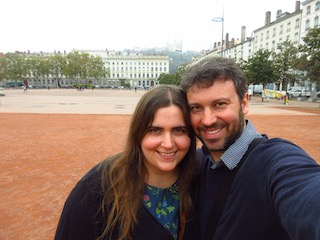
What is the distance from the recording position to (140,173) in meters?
1.70

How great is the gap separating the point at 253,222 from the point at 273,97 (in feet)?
134

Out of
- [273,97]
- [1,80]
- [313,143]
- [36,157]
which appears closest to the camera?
[36,157]

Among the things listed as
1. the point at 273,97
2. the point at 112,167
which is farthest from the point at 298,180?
the point at 273,97

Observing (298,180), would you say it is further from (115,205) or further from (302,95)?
(302,95)

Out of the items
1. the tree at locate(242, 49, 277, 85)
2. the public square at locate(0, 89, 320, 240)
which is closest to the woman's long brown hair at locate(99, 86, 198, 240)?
the public square at locate(0, 89, 320, 240)

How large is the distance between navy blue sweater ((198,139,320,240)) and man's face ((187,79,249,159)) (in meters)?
0.30

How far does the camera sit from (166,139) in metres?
1.62

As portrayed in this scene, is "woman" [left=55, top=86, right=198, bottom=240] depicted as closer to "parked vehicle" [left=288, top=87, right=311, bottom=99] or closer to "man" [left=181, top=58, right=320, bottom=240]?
"man" [left=181, top=58, right=320, bottom=240]

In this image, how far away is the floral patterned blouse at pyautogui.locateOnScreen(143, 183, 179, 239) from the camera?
1608 millimetres

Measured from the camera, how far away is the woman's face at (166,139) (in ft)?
5.36

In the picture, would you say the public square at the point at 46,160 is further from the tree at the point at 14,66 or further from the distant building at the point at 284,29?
the tree at the point at 14,66

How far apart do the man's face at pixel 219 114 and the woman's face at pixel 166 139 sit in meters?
0.15

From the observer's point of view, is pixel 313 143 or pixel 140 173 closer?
pixel 140 173

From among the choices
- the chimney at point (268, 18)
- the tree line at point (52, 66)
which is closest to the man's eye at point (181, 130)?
the chimney at point (268, 18)
